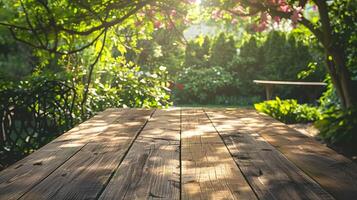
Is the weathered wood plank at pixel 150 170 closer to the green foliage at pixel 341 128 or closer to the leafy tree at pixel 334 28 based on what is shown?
the leafy tree at pixel 334 28

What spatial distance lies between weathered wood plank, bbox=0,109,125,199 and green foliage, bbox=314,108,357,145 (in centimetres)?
422

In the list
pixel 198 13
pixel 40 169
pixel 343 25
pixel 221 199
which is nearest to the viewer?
pixel 221 199

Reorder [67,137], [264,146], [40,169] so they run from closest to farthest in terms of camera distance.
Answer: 1. [40,169]
2. [264,146]
3. [67,137]

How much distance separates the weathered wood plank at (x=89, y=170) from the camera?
1409mm

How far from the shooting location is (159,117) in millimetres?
3369

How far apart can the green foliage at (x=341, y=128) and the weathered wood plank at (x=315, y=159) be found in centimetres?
344

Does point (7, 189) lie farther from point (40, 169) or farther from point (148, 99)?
point (148, 99)

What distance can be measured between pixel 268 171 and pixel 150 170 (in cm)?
46

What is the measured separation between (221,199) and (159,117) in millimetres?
2069

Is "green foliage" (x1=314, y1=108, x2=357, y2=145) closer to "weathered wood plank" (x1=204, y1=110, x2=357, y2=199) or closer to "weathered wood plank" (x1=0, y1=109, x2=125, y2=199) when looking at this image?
"weathered wood plank" (x1=204, y1=110, x2=357, y2=199)

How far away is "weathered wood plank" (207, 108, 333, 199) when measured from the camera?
4.55 ft

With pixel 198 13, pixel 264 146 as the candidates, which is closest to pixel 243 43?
pixel 198 13

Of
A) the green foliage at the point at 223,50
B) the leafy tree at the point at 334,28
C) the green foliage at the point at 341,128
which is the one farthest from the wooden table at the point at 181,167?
the green foliage at the point at 223,50

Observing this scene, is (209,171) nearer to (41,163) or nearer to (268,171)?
(268,171)
